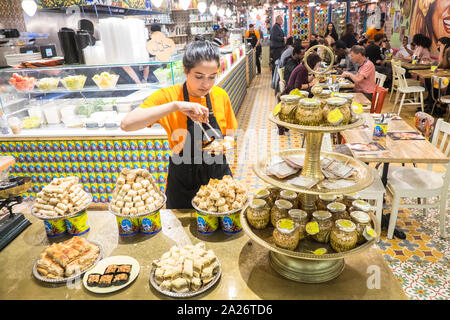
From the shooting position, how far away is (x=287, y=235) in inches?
56.9

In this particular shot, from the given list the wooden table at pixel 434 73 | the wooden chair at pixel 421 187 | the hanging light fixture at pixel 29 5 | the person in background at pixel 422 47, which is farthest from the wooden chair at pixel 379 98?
the hanging light fixture at pixel 29 5

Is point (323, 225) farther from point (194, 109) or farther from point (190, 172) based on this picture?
point (190, 172)

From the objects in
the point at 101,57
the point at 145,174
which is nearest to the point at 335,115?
the point at 145,174

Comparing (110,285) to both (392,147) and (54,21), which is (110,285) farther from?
(54,21)

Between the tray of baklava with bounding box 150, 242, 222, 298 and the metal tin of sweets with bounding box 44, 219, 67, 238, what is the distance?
0.74 m

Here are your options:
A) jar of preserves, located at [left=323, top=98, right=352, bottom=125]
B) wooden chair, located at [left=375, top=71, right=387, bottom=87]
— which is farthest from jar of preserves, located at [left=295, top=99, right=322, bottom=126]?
wooden chair, located at [left=375, top=71, right=387, bottom=87]

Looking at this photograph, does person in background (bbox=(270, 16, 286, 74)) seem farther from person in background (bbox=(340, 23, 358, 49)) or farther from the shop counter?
the shop counter

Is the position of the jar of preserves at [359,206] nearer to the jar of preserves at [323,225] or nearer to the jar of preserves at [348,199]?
the jar of preserves at [348,199]

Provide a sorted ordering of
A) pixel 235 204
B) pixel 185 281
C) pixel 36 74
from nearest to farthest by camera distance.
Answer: pixel 185 281 < pixel 235 204 < pixel 36 74

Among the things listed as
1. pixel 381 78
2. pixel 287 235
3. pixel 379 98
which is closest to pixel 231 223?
pixel 287 235

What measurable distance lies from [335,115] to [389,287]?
0.81 metres

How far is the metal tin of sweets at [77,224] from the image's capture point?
1.95 meters

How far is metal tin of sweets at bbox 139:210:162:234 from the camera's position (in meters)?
1.90
